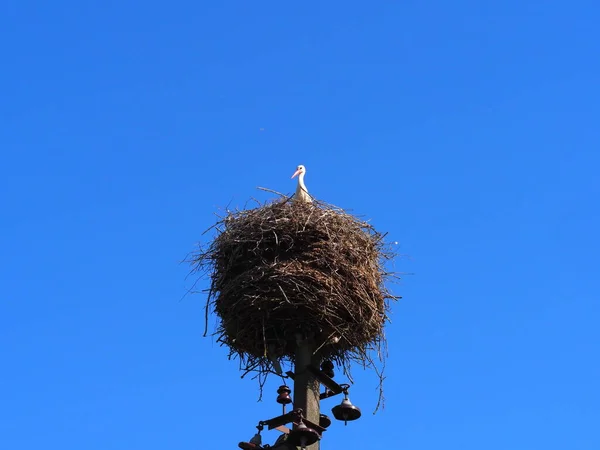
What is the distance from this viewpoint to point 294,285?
10320 millimetres

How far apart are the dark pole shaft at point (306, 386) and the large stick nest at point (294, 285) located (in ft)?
0.49

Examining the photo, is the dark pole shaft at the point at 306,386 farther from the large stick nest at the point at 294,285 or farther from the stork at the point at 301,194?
the stork at the point at 301,194

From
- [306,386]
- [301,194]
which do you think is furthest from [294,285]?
[301,194]

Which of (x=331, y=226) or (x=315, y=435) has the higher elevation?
(x=331, y=226)

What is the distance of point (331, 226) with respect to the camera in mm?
11211

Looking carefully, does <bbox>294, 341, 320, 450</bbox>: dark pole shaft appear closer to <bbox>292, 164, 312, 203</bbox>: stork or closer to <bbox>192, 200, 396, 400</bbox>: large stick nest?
<bbox>192, 200, 396, 400</bbox>: large stick nest

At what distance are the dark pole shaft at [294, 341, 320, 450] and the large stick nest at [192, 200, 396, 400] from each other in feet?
0.49

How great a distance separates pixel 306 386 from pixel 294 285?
1.02 meters

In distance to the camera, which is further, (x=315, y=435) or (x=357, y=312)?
(x=357, y=312)

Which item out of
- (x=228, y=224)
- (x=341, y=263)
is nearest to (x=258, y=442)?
(x=341, y=263)

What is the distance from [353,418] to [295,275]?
1.52m

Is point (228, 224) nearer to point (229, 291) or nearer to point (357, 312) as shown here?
point (229, 291)

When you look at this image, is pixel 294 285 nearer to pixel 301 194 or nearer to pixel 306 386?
pixel 306 386

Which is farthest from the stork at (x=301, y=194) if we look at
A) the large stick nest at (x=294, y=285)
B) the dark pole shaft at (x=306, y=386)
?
the dark pole shaft at (x=306, y=386)
